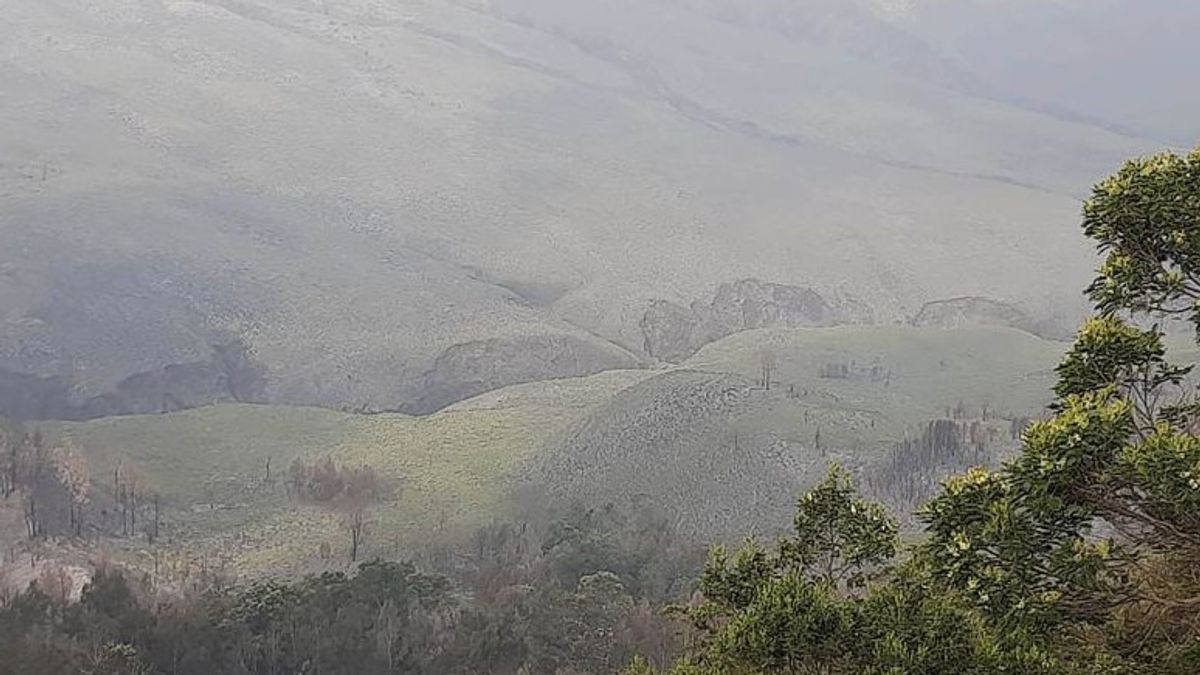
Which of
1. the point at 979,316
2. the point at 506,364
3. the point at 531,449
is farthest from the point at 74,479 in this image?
the point at 979,316

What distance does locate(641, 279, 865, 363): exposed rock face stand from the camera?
163500mm

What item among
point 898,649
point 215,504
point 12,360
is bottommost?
point 12,360

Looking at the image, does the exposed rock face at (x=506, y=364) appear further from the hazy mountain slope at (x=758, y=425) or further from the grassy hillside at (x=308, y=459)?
the hazy mountain slope at (x=758, y=425)

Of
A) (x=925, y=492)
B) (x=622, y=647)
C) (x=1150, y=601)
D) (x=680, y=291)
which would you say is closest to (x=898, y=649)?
(x=1150, y=601)

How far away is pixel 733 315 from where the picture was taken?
169625 millimetres

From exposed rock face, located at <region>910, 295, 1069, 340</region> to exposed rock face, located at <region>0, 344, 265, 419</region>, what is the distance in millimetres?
85717

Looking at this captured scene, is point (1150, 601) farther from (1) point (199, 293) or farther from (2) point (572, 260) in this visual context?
(2) point (572, 260)

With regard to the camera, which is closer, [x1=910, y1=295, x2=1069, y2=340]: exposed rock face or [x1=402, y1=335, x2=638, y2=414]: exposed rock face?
[x1=402, y1=335, x2=638, y2=414]: exposed rock face

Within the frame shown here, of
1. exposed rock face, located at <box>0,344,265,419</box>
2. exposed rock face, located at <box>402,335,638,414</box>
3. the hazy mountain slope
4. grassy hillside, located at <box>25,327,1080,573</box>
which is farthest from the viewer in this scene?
exposed rock face, located at <box>402,335,638,414</box>

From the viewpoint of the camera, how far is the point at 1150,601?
39.1ft

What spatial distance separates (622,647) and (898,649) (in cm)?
4587

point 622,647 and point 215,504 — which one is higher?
point 622,647

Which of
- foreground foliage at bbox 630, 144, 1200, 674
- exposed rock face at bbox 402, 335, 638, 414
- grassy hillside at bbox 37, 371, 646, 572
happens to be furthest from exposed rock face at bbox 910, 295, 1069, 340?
foreground foliage at bbox 630, 144, 1200, 674

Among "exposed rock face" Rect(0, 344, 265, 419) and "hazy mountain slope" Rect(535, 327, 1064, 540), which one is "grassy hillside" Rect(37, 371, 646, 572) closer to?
"hazy mountain slope" Rect(535, 327, 1064, 540)
